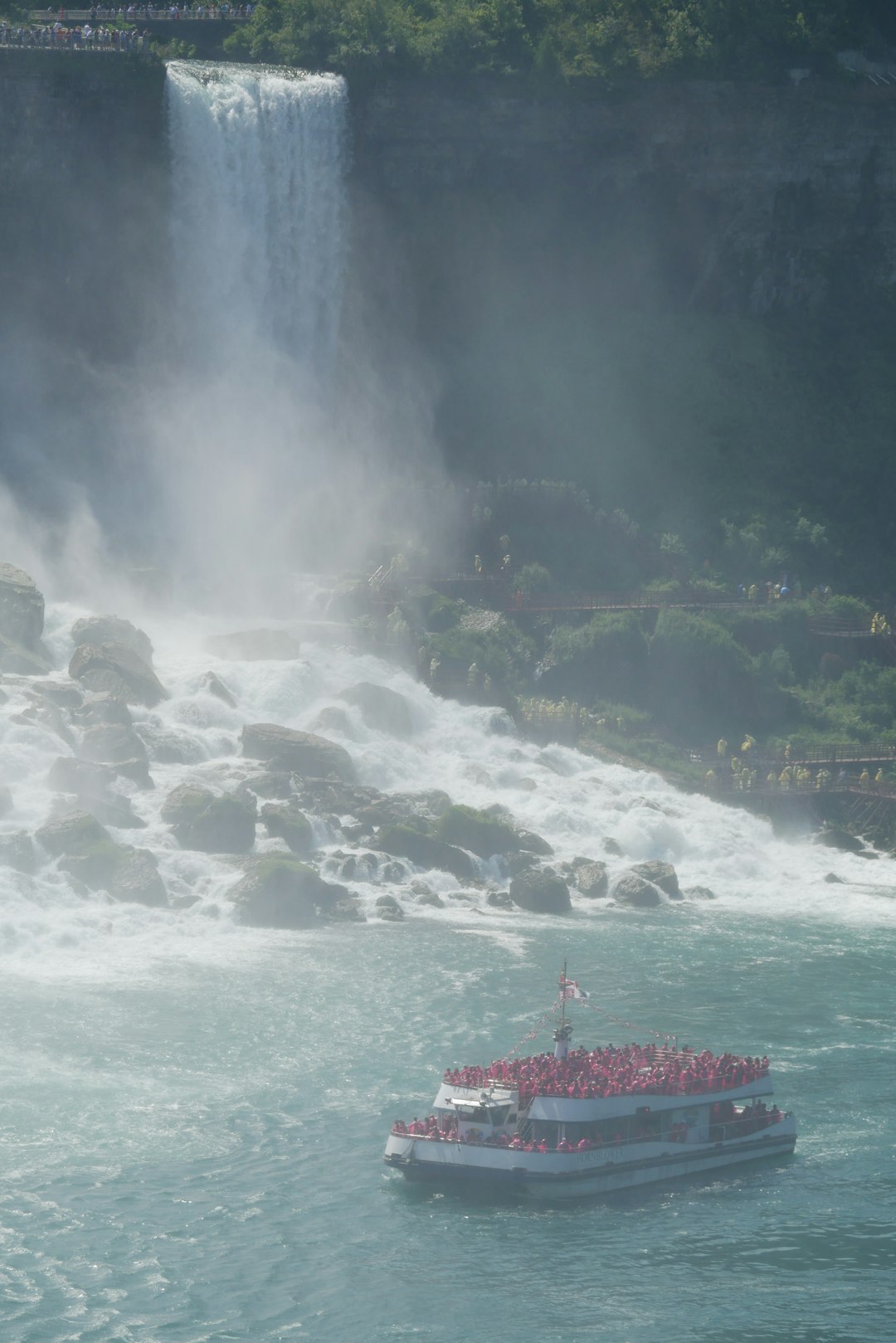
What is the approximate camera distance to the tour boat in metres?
43.0

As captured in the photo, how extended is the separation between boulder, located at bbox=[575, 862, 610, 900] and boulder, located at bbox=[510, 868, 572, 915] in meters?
1.62

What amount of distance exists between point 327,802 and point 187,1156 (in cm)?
2523

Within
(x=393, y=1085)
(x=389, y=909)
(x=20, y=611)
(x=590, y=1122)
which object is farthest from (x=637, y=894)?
(x=20, y=611)

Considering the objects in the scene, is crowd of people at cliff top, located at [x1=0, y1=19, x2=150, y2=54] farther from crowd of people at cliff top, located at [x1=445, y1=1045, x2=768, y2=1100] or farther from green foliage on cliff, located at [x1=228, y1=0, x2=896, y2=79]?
crowd of people at cliff top, located at [x1=445, y1=1045, x2=768, y2=1100]

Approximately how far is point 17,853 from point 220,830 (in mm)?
6253

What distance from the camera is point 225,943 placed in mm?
58156

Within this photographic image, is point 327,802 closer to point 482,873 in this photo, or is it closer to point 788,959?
point 482,873

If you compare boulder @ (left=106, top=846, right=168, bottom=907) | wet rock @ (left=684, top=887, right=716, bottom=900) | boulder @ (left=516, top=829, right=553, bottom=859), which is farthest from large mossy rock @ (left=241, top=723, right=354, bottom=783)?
wet rock @ (left=684, top=887, right=716, bottom=900)

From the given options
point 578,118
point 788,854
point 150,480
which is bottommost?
point 788,854

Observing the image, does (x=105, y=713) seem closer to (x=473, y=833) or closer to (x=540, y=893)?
(x=473, y=833)

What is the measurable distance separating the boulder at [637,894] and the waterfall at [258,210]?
38236mm

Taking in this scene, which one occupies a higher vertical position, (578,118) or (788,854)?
(578,118)

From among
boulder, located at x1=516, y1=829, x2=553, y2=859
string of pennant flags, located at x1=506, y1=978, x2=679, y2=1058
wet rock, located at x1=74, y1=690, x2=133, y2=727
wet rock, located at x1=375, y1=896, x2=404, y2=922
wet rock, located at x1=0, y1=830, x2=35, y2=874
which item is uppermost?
wet rock, located at x1=74, y1=690, x2=133, y2=727

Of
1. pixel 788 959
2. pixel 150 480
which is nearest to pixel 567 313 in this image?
pixel 150 480
